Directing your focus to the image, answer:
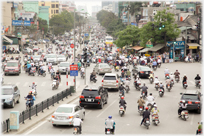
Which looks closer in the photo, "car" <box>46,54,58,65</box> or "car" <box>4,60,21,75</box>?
"car" <box>4,60,21,75</box>

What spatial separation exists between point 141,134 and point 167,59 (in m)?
40.1

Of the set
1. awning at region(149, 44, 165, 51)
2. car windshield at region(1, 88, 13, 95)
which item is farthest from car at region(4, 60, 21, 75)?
awning at region(149, 44, 165, 51)

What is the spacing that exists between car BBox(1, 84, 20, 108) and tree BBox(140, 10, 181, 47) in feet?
124

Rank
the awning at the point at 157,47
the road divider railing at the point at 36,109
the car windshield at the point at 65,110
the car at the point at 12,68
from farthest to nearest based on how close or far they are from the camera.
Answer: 1. the awning at the point at 157,47
2. the car at the point at 12,68
3. the car windshield at the point at 65,110
4. the road divider railing at the point at 36,109

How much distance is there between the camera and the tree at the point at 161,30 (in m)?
58.8

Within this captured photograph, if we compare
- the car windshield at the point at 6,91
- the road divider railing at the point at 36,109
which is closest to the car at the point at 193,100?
the road divider railing at the point at 36,109

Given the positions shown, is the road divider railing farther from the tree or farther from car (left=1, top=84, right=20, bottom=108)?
the tree

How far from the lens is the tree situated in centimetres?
5877

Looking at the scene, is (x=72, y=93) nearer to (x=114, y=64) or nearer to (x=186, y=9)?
(x=114, y=64)

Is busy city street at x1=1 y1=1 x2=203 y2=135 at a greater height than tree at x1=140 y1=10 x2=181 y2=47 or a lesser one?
lesser

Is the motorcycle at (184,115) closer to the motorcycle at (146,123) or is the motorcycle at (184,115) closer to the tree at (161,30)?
the motorcycle at (146,123)

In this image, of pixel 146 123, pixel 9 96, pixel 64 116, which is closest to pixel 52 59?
pixel 9 96

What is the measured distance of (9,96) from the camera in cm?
2400

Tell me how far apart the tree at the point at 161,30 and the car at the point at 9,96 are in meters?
37.8
